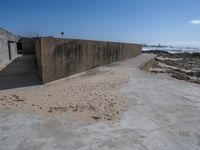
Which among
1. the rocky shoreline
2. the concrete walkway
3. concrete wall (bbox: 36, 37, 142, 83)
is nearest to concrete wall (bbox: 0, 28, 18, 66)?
concrete wall (bbox: 36, 37, 142, 83)

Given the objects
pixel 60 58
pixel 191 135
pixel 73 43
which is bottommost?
pixel 191 135

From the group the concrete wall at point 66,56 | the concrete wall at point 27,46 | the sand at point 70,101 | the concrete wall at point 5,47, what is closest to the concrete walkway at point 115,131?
the sand at point 70,101

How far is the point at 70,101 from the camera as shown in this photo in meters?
4.19

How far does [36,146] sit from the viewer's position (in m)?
2.37

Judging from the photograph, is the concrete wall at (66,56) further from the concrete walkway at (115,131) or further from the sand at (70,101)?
the concrete walkway at (115,131)

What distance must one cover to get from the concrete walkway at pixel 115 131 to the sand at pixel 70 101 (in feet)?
0.84

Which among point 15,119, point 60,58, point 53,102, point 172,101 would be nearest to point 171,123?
point 172,101

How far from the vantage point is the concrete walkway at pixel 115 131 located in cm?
244

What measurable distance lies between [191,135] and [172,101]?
165cm

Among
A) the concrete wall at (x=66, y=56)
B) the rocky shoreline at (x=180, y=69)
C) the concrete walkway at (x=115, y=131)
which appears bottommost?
the rocky shoreline at (x=180, y=69)

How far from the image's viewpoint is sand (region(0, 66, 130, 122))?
353 centimetres

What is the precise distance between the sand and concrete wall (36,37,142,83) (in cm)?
89

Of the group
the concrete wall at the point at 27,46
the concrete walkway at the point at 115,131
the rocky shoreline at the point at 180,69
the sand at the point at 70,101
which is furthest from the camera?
the concrete wall at the point at 27,46

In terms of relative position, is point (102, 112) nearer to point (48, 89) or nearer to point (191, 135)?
point (191, 135)
